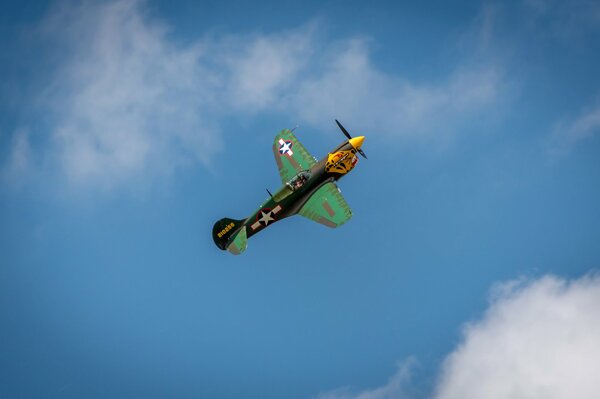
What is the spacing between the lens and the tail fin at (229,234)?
71.0 m

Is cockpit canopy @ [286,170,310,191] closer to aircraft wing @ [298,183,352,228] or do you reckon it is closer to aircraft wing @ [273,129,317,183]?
aircraft wing @ [298,183,352,228]

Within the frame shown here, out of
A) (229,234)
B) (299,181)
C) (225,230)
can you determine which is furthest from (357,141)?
(225,230)

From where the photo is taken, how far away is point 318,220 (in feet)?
226

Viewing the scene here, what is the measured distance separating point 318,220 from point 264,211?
4935 millimetres

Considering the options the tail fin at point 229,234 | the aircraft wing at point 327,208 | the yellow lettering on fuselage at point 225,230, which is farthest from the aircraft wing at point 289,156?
the yellow lettering on fuselage at point 225,230

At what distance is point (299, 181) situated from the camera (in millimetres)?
70000

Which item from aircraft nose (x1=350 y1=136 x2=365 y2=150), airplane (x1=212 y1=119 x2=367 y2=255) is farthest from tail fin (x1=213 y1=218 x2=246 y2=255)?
aircraft nose (x1=350 y1=136 x2=365 y2=150)

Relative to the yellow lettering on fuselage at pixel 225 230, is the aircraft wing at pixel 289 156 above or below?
above

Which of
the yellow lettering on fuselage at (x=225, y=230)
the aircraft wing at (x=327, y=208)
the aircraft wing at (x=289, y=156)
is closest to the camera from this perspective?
the aircraft wing at (x=327, y=208)

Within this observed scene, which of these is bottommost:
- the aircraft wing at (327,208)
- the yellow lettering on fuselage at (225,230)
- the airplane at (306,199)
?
the aircraft wing at (327,208)

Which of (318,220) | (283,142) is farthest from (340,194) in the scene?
(283,142)

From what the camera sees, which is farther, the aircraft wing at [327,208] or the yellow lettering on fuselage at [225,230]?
the yellow lettering on fuselage at [225,230]

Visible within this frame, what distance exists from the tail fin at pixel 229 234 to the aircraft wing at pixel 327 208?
17.1 ft

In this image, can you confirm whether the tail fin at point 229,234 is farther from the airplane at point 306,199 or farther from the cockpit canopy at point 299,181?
the cockpit canopy at point 299,181
